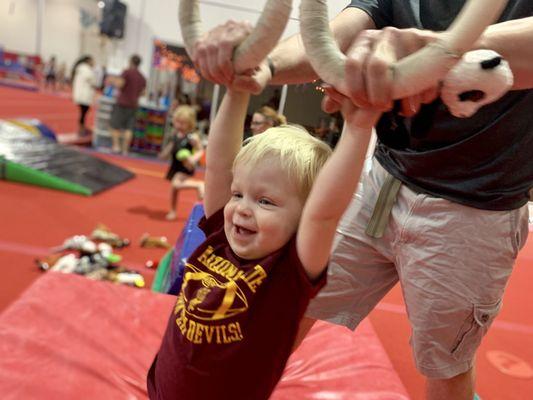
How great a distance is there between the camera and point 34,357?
137cm

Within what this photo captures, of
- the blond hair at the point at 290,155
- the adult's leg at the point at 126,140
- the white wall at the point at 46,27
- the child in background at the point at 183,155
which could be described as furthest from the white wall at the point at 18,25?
the blond hair at the point at 290,155

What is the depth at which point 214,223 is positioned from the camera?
1.05 metres

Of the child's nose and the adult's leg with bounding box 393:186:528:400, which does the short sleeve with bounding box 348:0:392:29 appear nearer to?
the adult's leg with bounding box 393:186:528:400

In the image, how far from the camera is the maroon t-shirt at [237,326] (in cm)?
94

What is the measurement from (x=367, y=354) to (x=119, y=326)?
0.87m

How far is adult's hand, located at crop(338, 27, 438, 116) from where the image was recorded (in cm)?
52

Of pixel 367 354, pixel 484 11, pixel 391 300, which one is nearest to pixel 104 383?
pixel 367 354

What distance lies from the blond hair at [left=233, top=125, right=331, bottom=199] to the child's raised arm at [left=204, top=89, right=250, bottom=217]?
28 mm

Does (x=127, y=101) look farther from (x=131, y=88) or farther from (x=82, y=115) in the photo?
(x=82, y=115)

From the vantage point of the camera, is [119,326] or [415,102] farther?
[119,326]

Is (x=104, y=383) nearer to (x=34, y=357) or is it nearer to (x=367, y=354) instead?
(x=34, y=357)

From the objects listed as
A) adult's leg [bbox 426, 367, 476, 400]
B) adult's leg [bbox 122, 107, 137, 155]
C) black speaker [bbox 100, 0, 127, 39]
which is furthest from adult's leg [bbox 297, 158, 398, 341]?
black speaker [bbox 100, 0, 127, 39]

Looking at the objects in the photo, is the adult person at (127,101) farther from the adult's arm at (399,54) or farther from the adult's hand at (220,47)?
the adult's arm at (399,54)

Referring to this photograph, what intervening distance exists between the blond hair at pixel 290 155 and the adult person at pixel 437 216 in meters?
0.12
